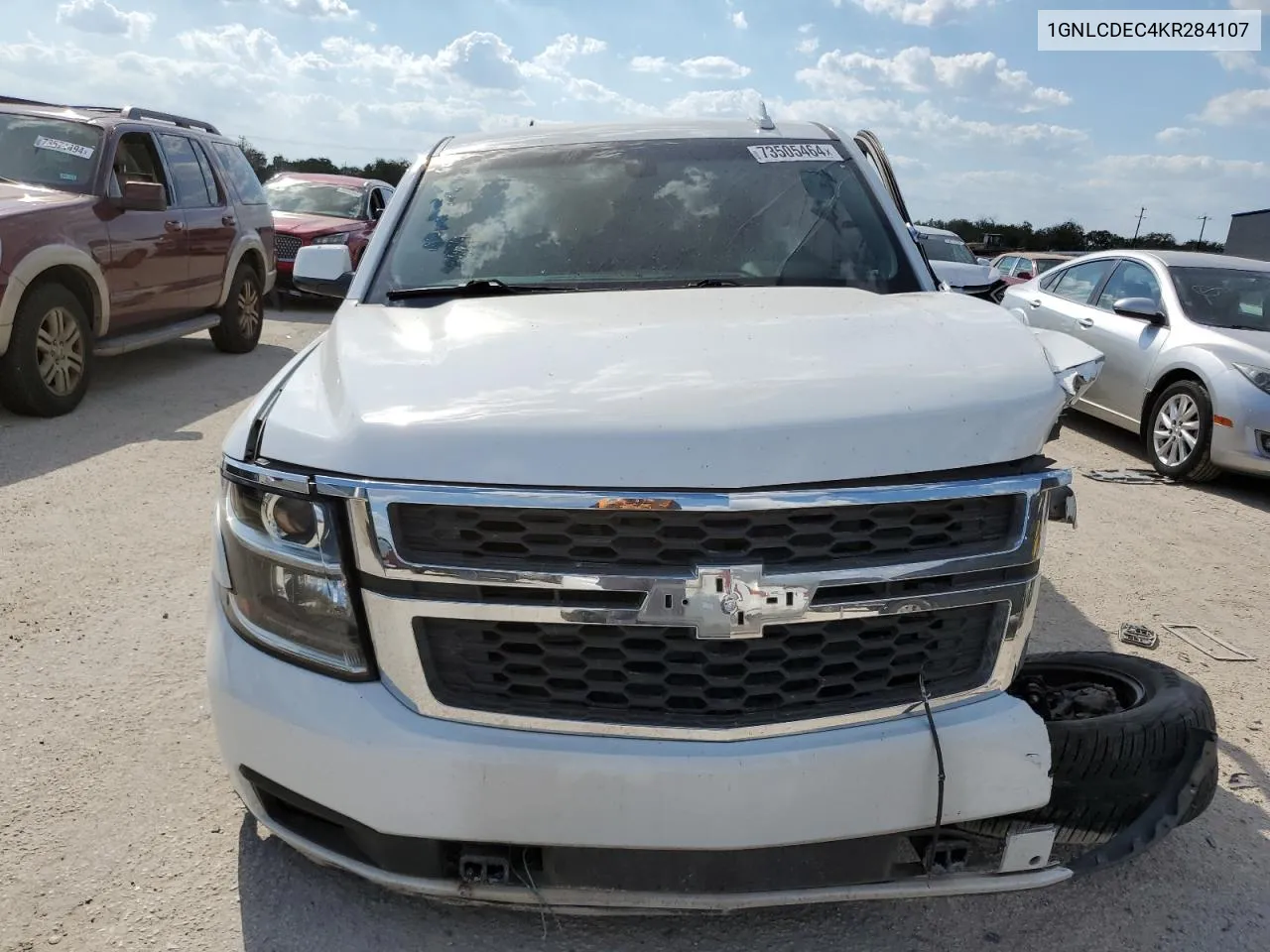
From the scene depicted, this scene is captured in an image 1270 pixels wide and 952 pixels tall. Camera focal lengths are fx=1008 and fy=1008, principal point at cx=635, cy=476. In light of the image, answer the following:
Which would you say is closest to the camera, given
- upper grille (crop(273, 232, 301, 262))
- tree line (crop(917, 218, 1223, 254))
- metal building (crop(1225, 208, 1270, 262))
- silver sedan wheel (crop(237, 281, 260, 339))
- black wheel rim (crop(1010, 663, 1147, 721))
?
black wheel rim (crop(1010, 663, 1147, 721))

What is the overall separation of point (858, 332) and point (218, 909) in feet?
6.59

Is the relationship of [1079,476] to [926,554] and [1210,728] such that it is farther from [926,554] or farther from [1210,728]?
[926,554]

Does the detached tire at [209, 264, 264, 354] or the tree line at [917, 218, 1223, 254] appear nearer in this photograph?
the detached tire at [209, 264, 264, 354]

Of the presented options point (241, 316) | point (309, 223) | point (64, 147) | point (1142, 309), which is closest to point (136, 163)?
point (64, 147)

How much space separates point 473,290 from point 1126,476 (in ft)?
19.0

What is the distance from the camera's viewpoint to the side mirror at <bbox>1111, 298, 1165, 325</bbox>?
295 inches

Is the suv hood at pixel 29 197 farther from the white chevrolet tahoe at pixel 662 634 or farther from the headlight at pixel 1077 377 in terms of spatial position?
the headlight at pixel 1077 377

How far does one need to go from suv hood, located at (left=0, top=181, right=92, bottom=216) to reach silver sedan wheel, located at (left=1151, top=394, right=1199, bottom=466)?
7.83m

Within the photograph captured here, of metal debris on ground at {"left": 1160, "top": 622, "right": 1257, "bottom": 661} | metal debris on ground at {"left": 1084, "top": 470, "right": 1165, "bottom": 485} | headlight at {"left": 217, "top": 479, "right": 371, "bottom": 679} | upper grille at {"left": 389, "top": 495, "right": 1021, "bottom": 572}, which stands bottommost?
metal debris on ground at {"left": 1084, "top": 470, "right": 1165, "bottom": 485}

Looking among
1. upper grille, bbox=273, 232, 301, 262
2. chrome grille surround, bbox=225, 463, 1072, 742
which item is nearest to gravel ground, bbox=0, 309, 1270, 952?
chrome grille surround, bbox=225, 463, 1072, 742

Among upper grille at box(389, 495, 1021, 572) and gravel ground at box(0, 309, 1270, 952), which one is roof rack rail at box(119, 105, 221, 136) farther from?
upper grille at box(389, 495, 1021, 572)

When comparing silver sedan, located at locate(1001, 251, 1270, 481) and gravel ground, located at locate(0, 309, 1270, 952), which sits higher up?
silver sedan, located at locate(1001, 251, 1270, 481)

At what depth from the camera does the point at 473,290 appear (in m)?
2.96

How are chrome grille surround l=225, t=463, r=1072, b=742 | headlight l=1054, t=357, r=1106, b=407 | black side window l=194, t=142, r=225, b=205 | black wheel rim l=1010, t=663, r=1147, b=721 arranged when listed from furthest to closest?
black side window l=194, t=142, r=225, b=205
black wheel rim l=1010, t=663, r=1147, b=721
headlight l=1054, t=357, r=1106, b=407
chrome grille surround l=225, t=463, r=1072, b=742
